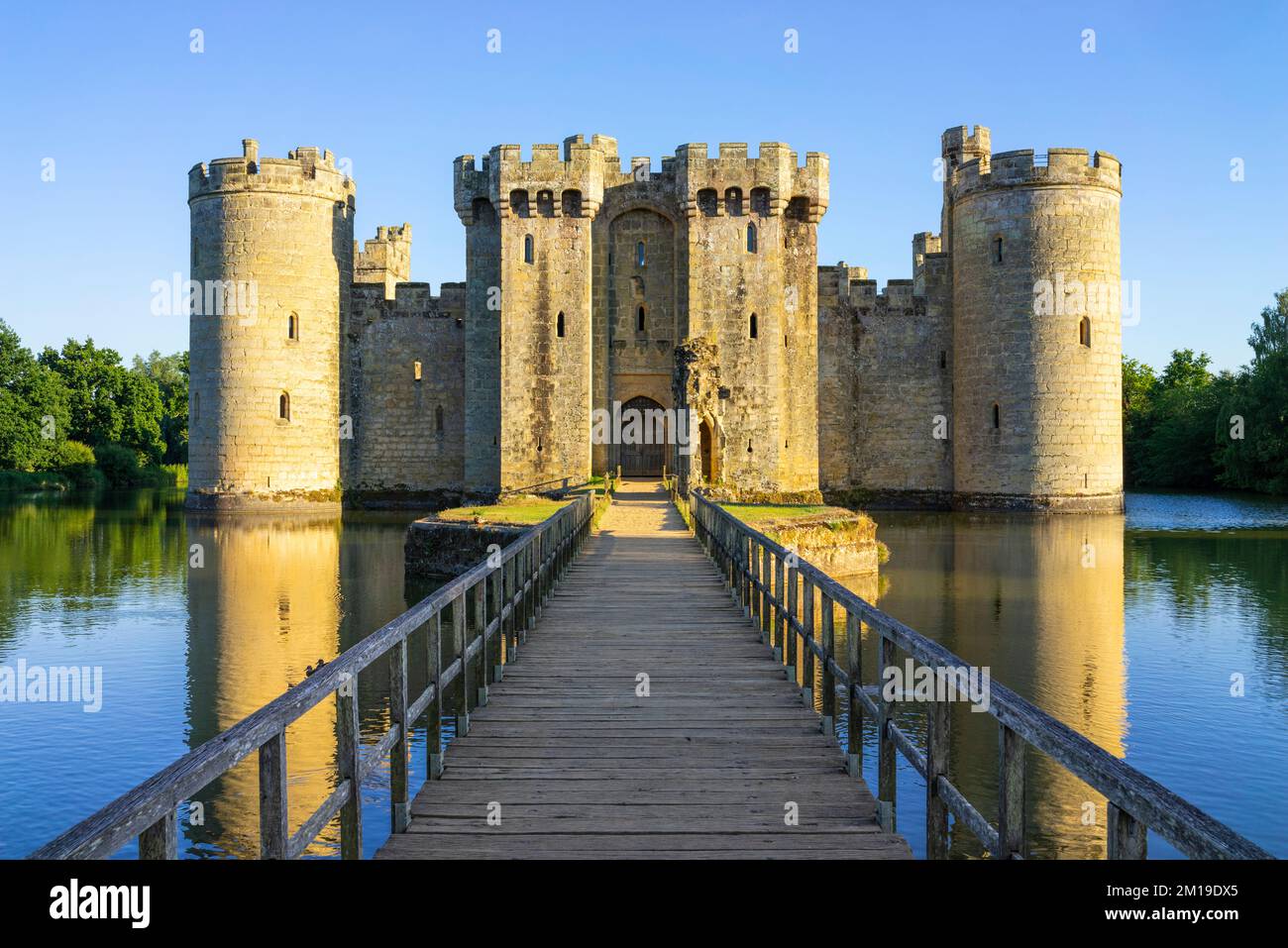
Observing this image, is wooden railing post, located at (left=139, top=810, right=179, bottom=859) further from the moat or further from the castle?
the castle

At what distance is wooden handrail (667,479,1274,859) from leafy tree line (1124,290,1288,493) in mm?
43530

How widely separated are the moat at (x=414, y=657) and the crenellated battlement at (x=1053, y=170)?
461 inches

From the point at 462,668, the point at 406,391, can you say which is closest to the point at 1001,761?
the point at 462,668

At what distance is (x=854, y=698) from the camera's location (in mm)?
6379

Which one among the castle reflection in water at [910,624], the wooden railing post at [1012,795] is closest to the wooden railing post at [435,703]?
the castle reflection in water at [910,624]

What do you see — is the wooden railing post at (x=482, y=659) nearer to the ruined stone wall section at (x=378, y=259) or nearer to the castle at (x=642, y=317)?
the castle at (x=642, y=317)

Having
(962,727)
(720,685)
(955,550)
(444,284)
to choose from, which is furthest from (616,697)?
(444,284)

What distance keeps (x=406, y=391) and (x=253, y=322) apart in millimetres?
6039

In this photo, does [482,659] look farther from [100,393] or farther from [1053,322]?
[100,393]

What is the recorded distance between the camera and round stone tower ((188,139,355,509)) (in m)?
35.3

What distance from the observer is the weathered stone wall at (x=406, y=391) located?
39312mm

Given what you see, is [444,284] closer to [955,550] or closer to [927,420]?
[927,420]

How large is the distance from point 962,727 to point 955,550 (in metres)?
15.7
